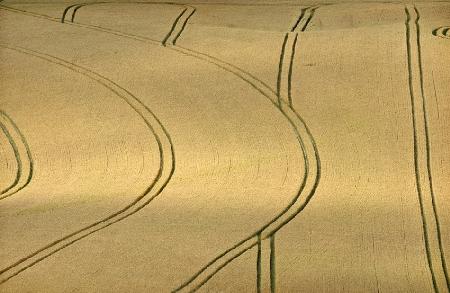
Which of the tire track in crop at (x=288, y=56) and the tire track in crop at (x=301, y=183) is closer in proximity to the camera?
the tire track in crop at (x=301, y=183)

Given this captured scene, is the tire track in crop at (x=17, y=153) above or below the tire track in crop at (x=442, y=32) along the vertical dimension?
below

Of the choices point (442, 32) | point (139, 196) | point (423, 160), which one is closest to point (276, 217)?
point (139, 196)

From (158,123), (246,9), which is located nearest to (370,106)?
(158,123)

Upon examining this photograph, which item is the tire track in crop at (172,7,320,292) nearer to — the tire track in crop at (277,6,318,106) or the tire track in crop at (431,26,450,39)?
the tire track in crop at (277,6,318,106)

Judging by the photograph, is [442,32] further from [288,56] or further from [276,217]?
[276,217]

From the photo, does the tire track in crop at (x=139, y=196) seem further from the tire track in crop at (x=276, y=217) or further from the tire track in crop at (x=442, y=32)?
the tire track in crop at (x=442, y=32)

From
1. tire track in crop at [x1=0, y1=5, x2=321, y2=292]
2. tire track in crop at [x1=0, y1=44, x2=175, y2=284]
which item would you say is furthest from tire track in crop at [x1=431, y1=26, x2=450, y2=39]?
tire track in crop at [x1=0, y1=44, x2=175, y2=284]

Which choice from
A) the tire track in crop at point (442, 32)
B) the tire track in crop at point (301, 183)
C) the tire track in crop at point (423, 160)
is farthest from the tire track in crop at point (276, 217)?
the tire track in crop at point (442, 32)
